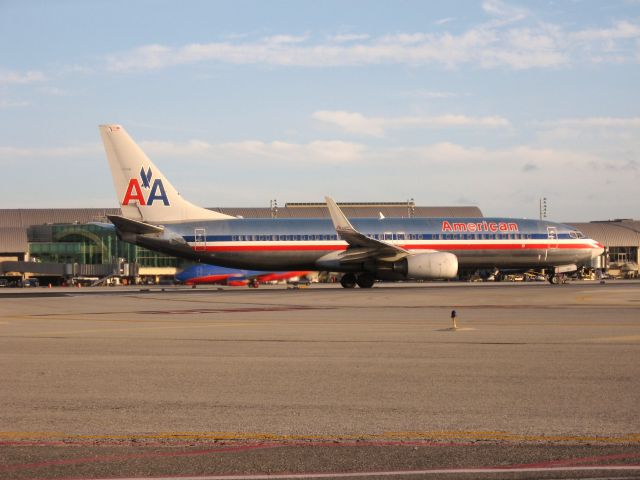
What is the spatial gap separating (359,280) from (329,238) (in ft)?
11.8

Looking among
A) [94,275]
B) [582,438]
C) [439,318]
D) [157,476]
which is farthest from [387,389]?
[94,275]

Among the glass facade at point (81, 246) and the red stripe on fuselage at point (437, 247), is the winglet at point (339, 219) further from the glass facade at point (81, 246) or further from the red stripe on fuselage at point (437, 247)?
the glass facade at point (81, 246)

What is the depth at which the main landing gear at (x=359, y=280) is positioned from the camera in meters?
58.2

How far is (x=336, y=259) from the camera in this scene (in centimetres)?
5728

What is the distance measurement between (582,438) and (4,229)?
403 ft

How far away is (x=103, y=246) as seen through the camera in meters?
109

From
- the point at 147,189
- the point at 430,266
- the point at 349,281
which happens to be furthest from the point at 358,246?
the point at 147,189

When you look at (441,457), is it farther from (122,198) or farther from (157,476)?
(122,198)

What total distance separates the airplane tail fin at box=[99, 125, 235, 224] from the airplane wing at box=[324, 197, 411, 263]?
9.77m

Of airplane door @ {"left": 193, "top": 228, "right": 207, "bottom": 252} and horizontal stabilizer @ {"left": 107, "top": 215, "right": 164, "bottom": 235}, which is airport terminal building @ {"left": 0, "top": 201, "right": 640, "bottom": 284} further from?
horizontal stabilizer @ {"left": 107, "top": 215, "right": 164, "bottom": 235}

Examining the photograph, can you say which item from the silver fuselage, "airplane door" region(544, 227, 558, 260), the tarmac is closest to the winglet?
the silver fuselage

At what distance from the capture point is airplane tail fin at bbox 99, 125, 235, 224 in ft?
179

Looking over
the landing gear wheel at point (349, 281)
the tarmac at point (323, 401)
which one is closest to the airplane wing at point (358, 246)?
the landing gear wheel at point (349, 281)

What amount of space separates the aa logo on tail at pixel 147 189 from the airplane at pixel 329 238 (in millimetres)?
63
